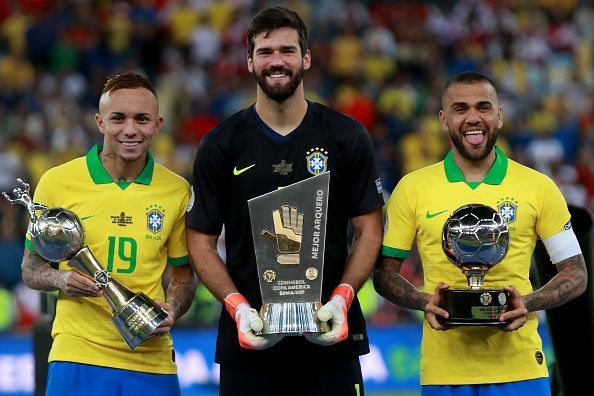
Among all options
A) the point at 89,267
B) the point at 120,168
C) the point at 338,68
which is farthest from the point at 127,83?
the point at 338,68

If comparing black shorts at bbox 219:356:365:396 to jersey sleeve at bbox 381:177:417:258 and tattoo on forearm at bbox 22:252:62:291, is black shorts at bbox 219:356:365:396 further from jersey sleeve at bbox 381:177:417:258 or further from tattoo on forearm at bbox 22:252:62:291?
tattoo on forearm at bbox 22:252:62:291

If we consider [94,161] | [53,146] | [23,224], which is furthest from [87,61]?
[94,161]

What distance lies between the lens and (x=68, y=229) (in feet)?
15.9

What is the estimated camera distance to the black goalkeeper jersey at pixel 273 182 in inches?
200

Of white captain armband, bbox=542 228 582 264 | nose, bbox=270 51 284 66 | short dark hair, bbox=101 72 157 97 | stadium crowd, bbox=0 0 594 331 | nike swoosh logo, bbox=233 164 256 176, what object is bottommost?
white captain armband, bbox=542 228 582 264

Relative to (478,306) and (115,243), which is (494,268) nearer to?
(478,306)

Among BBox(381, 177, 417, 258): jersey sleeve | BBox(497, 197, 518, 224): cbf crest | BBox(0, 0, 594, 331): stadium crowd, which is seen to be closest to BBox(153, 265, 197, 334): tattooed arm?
BBox(381, 177, 417, 258): jersey sleeve

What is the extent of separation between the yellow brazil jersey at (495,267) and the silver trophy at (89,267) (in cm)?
107

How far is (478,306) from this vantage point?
187 inches

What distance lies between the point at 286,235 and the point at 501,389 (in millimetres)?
1076

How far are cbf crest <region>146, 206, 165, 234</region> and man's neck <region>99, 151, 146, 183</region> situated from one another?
0.58ft

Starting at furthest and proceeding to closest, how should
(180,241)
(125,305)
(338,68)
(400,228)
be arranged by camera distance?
1. (338,68)
2. (180,241)
3. (400,228)
4. (125,305)

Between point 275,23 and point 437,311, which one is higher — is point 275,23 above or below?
above

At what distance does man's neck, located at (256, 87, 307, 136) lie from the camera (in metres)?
5.11
